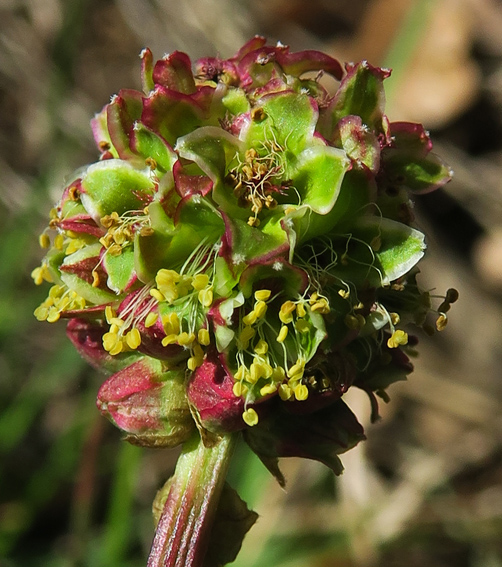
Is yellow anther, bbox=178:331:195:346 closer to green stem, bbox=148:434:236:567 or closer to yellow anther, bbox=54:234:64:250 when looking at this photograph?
green stem, bbox=148:434:236:567

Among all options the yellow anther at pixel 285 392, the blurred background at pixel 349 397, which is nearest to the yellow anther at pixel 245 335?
the yellow anther at pixel 285 392

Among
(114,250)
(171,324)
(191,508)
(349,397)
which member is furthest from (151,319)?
(349,397)

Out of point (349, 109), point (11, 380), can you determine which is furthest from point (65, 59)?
point (349, 109)

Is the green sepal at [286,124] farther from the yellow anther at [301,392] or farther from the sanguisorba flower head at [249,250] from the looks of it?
the yellow anther at [301,392]

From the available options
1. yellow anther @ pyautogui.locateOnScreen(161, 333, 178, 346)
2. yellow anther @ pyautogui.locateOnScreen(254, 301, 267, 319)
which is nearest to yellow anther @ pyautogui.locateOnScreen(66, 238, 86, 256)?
yellow anther @ pyautogui.locateOnScreen(161, 333, 178, 346)

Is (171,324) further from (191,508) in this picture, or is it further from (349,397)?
(349,397)

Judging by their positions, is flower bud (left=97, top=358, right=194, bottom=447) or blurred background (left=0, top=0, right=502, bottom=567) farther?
blurred background (left=0, top=0, right=502, bottom=567)

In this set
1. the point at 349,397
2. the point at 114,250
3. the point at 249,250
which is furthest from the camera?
the point at 349,397
